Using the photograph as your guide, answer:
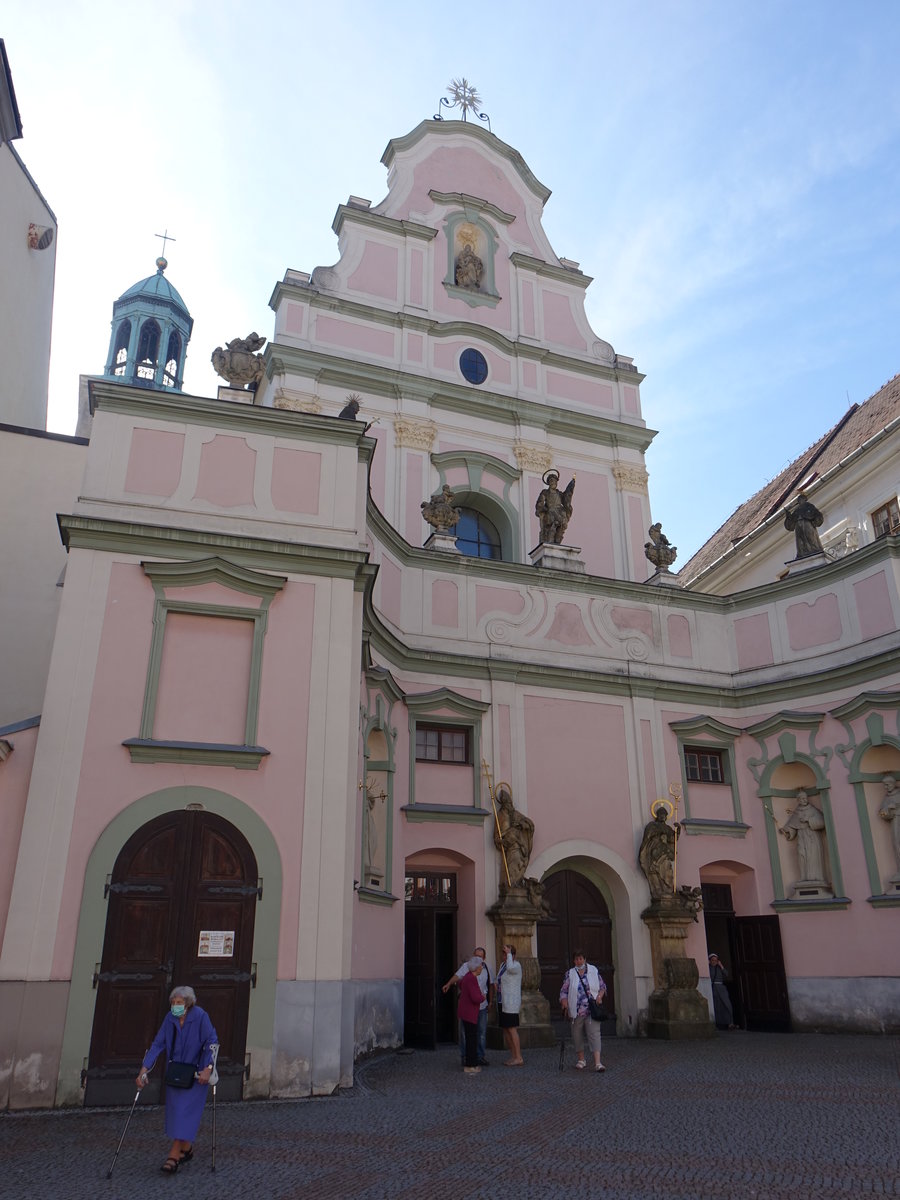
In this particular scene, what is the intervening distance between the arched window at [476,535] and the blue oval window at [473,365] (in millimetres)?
2996

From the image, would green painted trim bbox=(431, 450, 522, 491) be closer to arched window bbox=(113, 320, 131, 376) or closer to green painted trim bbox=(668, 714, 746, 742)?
green painted trim bbox=(668, 714, 746, 742)

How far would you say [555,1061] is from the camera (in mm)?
12500

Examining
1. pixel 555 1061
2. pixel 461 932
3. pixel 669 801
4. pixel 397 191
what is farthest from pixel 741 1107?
pixel 397 191

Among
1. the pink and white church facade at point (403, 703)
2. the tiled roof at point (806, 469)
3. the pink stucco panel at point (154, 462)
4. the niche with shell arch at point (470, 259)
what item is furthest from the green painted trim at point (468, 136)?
the pink stucco panel at point (154, 462)

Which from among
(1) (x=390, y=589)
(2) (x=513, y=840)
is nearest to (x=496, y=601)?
(1) (x=390, y=589)

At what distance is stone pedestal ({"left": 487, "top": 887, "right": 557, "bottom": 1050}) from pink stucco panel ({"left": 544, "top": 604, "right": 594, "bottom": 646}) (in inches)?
182

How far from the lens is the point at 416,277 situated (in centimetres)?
2181

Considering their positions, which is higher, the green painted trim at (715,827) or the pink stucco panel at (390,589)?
the pink stucco panel at (390,589)

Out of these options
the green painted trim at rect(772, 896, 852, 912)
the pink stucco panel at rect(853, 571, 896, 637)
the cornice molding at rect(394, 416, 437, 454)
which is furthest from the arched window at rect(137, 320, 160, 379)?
the green painted trim at rect(772, 896, 852, 912)

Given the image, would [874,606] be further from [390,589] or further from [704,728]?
[390,589]

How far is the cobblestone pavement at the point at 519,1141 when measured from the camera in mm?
6309

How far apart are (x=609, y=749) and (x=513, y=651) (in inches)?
95.7

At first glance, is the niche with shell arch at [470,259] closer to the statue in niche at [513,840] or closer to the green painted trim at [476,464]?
the green painted trim at [476,464]

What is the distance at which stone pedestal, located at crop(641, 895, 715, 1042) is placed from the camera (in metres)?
15.1
